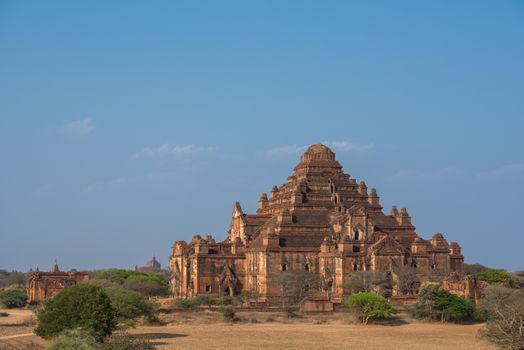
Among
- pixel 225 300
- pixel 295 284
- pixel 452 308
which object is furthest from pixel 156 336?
pixel 295 284

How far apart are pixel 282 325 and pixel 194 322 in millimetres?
7433

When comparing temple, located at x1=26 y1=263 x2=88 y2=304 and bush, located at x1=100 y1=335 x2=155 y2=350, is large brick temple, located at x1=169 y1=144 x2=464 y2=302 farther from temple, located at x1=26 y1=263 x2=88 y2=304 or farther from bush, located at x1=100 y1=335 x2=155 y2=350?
bush, located at x1=100 y1=335 x2=155 y2=350

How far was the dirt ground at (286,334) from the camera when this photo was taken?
220 feet

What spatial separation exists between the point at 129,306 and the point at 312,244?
28.4m

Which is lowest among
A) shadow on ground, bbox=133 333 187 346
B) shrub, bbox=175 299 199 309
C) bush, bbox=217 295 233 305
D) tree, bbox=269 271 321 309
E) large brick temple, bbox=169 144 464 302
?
shadow on ground, bbox=133 333 187 346

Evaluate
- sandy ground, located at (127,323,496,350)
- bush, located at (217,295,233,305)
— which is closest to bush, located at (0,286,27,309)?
bush, located at (217,295,233,305)

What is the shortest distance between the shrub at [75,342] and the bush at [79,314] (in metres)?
2.98

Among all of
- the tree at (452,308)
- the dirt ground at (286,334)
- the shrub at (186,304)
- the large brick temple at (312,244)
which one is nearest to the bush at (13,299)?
the large brick temple at (312,244)

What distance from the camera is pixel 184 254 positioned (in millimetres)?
108188

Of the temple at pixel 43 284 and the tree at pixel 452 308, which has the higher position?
the temple at pixel 43 284

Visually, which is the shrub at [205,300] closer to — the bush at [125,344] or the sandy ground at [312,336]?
the sandy ground at [312,336]

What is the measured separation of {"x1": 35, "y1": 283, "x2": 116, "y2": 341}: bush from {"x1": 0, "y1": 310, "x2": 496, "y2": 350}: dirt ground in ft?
6.47

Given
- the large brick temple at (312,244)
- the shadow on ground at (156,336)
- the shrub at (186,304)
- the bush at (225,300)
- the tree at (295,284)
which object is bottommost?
the shadow on ground at (156,336)

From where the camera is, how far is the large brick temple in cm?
9769
